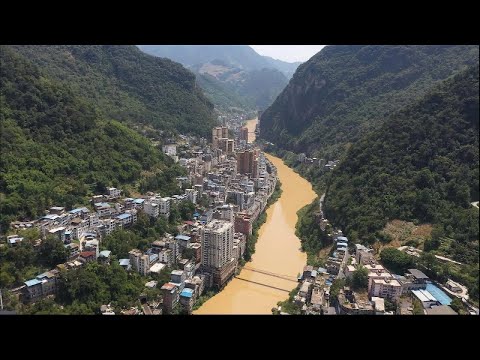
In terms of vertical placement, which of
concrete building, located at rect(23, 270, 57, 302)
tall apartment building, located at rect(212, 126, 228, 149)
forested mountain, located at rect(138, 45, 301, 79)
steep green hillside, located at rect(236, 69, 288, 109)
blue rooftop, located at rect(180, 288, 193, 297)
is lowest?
blue rooftop, located at rect(180, 288, 193, 297)

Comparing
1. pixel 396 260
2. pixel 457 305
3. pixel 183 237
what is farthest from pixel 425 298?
pixel 183 237

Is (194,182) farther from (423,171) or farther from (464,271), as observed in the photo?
(464,271)

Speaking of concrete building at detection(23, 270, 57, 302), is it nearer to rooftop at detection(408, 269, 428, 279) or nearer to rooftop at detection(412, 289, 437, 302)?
rooftop at detection(412, 289, 437, 302)

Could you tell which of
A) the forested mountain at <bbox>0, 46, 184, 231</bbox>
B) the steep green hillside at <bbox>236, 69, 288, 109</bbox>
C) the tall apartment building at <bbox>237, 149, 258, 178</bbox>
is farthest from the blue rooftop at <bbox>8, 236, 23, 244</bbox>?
the steep green hillside at <bbox>236, 69, 288, 109</bbox>

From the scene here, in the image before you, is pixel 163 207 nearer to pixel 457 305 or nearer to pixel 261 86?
pixel 457 305

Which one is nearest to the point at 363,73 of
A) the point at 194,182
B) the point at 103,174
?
the point at 194,182

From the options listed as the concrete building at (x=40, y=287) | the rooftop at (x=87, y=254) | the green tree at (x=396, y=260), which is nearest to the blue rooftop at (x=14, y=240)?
the concrete building at (x=40, y=287)

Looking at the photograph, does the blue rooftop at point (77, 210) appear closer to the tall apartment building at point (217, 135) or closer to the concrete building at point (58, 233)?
the concrete building at point (58, 233)
